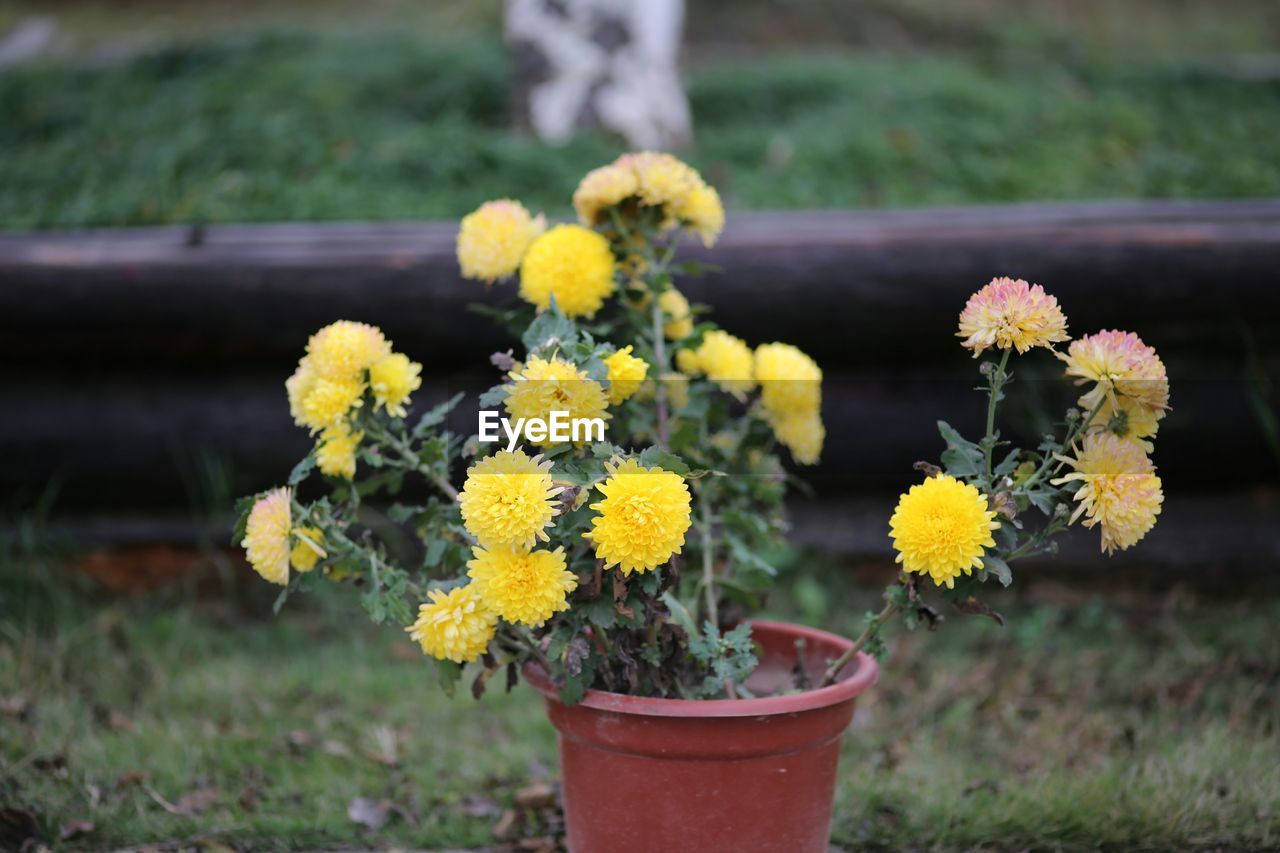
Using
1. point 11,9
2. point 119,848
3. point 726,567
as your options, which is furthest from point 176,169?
point 11,9

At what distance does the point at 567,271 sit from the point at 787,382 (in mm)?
391

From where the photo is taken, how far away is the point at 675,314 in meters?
1.88

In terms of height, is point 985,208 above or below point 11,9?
below

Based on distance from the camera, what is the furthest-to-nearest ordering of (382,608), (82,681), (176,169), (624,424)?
(176,169) < (82,681) < (624,424) < (382,608)

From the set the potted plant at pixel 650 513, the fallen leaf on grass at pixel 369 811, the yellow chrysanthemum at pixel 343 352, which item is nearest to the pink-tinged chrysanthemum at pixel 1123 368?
the potted plant at pixel 650 513

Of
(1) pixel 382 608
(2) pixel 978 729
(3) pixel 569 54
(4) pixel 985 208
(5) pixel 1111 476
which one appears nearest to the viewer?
(5) pixel 1111 476

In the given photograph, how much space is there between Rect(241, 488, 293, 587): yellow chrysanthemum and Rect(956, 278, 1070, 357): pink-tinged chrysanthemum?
0.90 metres

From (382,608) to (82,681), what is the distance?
147 centimetres

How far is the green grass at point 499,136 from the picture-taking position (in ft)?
11.6

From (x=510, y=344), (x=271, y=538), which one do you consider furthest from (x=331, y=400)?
(x=510, y=344)

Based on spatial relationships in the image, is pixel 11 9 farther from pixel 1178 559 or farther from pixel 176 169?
pixel 1178 559

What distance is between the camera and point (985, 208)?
3.12m

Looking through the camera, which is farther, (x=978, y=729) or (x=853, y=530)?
(x=853, y=530)

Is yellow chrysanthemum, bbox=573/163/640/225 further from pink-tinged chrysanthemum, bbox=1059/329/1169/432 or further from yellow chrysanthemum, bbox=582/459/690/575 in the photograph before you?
pink-tinged chrysanthemum, bbox=1059/329/1169/432
